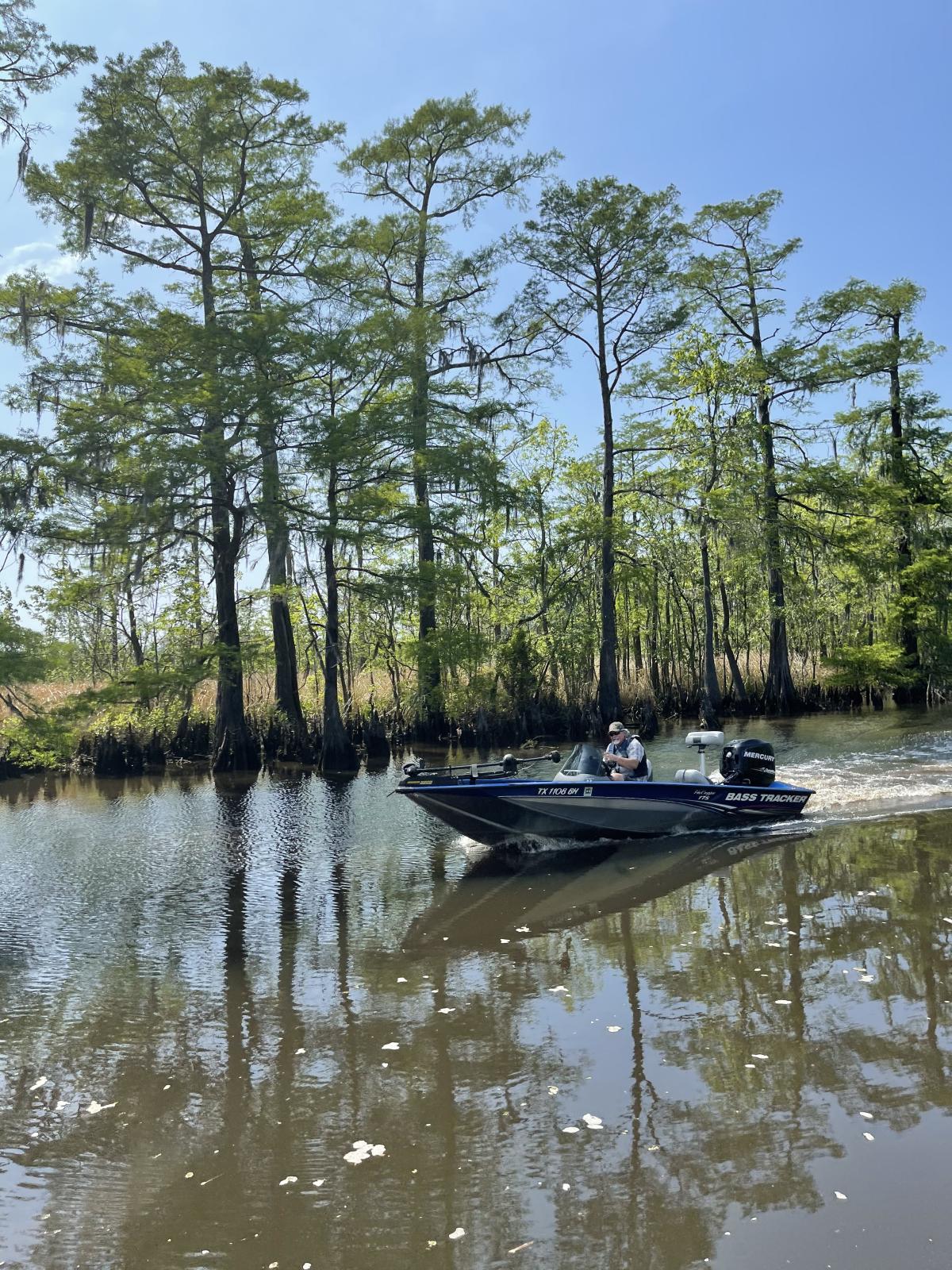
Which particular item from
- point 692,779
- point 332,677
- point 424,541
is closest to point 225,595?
point 332,677

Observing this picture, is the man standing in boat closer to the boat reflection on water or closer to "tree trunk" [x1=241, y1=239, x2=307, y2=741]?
the boat reflection on water

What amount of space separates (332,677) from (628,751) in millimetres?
10033

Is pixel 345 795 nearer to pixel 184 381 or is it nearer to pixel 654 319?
pixel 184 381

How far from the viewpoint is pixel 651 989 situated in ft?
24.4

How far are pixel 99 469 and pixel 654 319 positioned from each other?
15395 millimetres

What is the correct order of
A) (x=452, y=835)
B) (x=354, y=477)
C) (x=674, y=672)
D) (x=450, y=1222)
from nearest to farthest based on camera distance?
(x=450, y=1222) → (x=452, y=835) → (x=354, y=477) → (x=674, y=672)

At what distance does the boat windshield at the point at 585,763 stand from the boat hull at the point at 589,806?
1.60 ft

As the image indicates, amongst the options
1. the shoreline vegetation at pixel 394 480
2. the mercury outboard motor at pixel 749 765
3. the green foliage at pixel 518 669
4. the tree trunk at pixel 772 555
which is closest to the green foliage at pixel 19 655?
the shoreline vegetation at pixel 394 480

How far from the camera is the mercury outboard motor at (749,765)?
45.3ft

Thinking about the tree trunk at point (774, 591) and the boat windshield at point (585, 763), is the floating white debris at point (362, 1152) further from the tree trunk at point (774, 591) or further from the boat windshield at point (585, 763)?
the tree trunk at point (774, 591)

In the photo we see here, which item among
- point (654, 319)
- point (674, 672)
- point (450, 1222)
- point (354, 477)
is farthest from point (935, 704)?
point (450, 1222)

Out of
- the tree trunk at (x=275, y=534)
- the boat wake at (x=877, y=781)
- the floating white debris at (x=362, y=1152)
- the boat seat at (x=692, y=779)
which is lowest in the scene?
the floating white debris at (x=362, y=1152)

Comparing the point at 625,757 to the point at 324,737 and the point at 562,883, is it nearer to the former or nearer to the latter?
the point at 562,883

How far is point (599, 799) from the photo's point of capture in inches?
501
